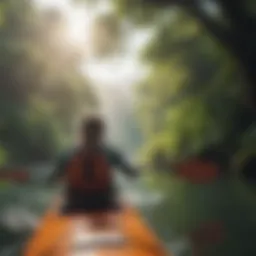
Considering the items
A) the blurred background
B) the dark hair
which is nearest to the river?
the blurred background

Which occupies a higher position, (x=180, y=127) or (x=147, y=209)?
(x=180, y=127)

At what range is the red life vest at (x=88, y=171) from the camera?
4.70 feet

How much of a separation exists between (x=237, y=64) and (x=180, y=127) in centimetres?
19

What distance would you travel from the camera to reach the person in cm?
143

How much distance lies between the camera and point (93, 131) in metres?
1.44

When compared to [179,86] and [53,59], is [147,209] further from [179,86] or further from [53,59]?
[53,59]

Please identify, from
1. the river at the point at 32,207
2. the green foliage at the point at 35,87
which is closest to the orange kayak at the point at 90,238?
the river at the point at 32,207

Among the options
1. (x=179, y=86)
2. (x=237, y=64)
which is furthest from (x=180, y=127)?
(x=237, y=64)

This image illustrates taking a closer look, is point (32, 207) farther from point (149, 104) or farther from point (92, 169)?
point (149, 104)

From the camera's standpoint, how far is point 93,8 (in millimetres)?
Result: 1440

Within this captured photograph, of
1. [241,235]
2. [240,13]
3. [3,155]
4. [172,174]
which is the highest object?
[240,13]

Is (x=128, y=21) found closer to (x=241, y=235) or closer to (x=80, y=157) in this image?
(x=80, y=157)

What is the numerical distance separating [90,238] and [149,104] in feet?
1.05

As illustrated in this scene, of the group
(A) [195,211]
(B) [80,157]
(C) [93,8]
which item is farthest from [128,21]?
(A) [195,211]
